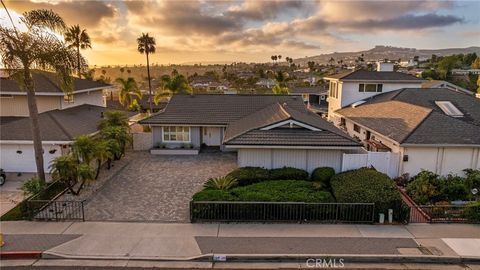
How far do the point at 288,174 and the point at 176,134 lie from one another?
39.5 ft

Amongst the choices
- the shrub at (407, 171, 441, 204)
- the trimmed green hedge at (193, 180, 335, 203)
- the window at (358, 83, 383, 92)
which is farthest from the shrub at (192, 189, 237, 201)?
the window at (358, 83, 383, 92)

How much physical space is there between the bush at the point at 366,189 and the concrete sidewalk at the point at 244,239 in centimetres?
109

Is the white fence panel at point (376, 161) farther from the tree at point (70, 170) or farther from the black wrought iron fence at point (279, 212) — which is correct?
the tree at point (70, 170)

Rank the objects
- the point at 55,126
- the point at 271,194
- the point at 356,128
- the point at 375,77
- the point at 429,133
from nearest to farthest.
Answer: the point at 271,194 < the point at 429,133 < the point at 55,126 < the point at 356,128 < the point at 375,77

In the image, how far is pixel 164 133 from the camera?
27.1m

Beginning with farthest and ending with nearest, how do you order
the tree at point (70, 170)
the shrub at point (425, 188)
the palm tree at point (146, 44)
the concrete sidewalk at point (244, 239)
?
the palm tree at point (146, 44)
the shrub at point (425, 188)
the tree at point (70, 170)
the concrete sidewalk at point (244, 239)

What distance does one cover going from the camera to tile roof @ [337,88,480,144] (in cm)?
1900

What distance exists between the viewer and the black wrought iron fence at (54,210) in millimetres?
14633

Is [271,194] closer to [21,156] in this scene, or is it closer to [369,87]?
[21,156]

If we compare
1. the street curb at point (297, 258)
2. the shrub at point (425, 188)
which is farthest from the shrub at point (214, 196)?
the shrub at point (425, 188)

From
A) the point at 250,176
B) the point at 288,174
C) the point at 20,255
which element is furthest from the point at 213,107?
the point at 20,255

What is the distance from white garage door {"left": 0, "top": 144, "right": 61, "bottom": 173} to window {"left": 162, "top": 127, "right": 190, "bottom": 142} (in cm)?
829

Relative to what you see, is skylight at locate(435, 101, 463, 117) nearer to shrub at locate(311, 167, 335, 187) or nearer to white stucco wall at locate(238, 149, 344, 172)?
white stucco wall at locate(238, 149, 344, 172)

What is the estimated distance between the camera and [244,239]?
509 inches
